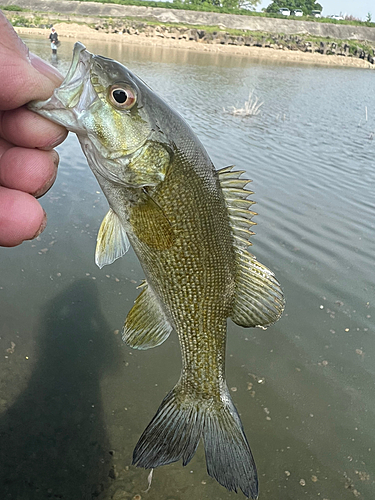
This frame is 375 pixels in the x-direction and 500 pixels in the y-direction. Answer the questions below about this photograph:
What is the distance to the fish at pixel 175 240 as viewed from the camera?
5.71 feet

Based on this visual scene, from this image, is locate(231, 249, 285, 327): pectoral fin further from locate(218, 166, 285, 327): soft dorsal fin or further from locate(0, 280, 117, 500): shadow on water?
locate(0, 280, 117, 500): shadow on water

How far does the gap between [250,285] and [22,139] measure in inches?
54.8

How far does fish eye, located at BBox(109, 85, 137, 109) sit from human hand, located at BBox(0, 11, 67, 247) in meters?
0.29

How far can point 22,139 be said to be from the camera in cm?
185

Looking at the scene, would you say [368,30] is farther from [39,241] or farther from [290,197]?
[39,241]

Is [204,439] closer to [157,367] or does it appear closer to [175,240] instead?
[175,240]

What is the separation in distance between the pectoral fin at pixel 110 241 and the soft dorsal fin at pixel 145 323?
0.90 feet

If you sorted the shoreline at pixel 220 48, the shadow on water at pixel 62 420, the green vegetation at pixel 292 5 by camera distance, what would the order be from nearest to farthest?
the shadow on water at pixel 62 420
the shoreline at pixel 220 48
the green vegetation at pixel 292 5

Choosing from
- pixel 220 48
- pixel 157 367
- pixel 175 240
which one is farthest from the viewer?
pixel 220 48

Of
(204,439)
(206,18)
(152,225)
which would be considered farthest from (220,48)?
(204,439)

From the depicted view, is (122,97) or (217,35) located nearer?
(122,97)

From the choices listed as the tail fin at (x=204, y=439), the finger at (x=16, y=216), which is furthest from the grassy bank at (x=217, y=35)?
the tail fin at (x=204, y=439)

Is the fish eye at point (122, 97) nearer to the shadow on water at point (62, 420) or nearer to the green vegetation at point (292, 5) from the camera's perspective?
the shadow on water at point (62, 420)

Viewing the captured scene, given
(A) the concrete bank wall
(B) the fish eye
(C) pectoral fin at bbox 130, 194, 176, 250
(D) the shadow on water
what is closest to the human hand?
(B) the fish eye
